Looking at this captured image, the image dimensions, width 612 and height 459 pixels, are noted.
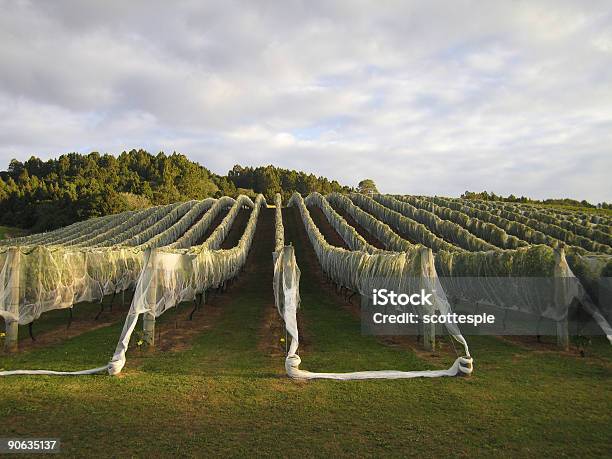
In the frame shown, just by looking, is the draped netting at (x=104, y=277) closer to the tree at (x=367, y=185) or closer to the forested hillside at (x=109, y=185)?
the forested hillside at (x=109, y=185)

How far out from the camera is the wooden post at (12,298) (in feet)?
50.2

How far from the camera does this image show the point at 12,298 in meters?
15.3

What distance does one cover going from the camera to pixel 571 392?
11.0 metres

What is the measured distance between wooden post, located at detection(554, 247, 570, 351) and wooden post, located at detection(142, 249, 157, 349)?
46.6 feet

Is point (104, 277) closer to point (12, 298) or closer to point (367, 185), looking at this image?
point (12, 298)

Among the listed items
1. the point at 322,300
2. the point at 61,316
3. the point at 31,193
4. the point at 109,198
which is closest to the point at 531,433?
the point at 322,300

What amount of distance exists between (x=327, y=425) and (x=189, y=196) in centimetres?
10050

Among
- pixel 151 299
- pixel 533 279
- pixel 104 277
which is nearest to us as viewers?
pixel 151 299

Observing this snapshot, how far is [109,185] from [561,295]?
3506 inches
